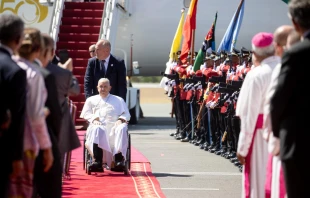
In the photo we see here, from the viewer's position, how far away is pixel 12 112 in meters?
6.09

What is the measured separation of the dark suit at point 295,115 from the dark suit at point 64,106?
2.37 meters

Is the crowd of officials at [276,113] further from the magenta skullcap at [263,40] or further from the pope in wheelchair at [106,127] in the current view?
the pope in wheelchair at [106,127]

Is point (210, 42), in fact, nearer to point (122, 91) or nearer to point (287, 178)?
point (122, 91)

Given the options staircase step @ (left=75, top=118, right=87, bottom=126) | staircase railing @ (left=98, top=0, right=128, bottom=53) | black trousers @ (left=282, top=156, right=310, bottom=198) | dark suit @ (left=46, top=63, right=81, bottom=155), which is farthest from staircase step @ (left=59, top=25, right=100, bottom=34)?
black trousers @ (left=282, top=156, right=310, bottom=198)

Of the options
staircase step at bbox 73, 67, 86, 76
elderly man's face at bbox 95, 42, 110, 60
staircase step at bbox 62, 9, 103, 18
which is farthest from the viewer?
staircase step at bbox 62, 9, 103, 18

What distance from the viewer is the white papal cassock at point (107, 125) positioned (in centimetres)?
1229

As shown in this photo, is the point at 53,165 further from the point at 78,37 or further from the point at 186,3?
the point at 186,3

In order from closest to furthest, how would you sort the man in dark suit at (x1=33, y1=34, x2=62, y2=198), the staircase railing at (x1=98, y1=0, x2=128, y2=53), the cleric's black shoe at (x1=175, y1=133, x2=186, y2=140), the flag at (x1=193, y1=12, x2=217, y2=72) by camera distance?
the man in dark suit at (x1=33, y1=34, x2=62, y2=198) < the flag at (x1=193, y1=12, x2=217, y2=72) < the cleric's black shoe at (x1=175, y1=133, x2=186, y2=140) < the staircase railing at (x1=98, y1=0, x2=128, y2=53)

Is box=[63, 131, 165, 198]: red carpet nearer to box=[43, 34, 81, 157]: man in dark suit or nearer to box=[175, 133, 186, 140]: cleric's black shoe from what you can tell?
box=[43, 34, 81, 157]: man in dark suit

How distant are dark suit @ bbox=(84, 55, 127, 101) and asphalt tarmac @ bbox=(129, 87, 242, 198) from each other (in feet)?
3.74

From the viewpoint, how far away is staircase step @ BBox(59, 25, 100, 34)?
80.4 ft

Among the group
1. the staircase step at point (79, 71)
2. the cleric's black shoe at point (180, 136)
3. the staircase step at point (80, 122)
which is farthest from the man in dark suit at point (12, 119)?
the staircase step at point (79, 71)

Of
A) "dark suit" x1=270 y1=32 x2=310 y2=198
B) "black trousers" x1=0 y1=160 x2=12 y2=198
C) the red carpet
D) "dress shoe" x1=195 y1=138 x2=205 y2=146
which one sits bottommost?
"dress shoe" x1=195 y1=138 x2=205 y2=146

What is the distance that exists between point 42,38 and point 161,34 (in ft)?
64.8
